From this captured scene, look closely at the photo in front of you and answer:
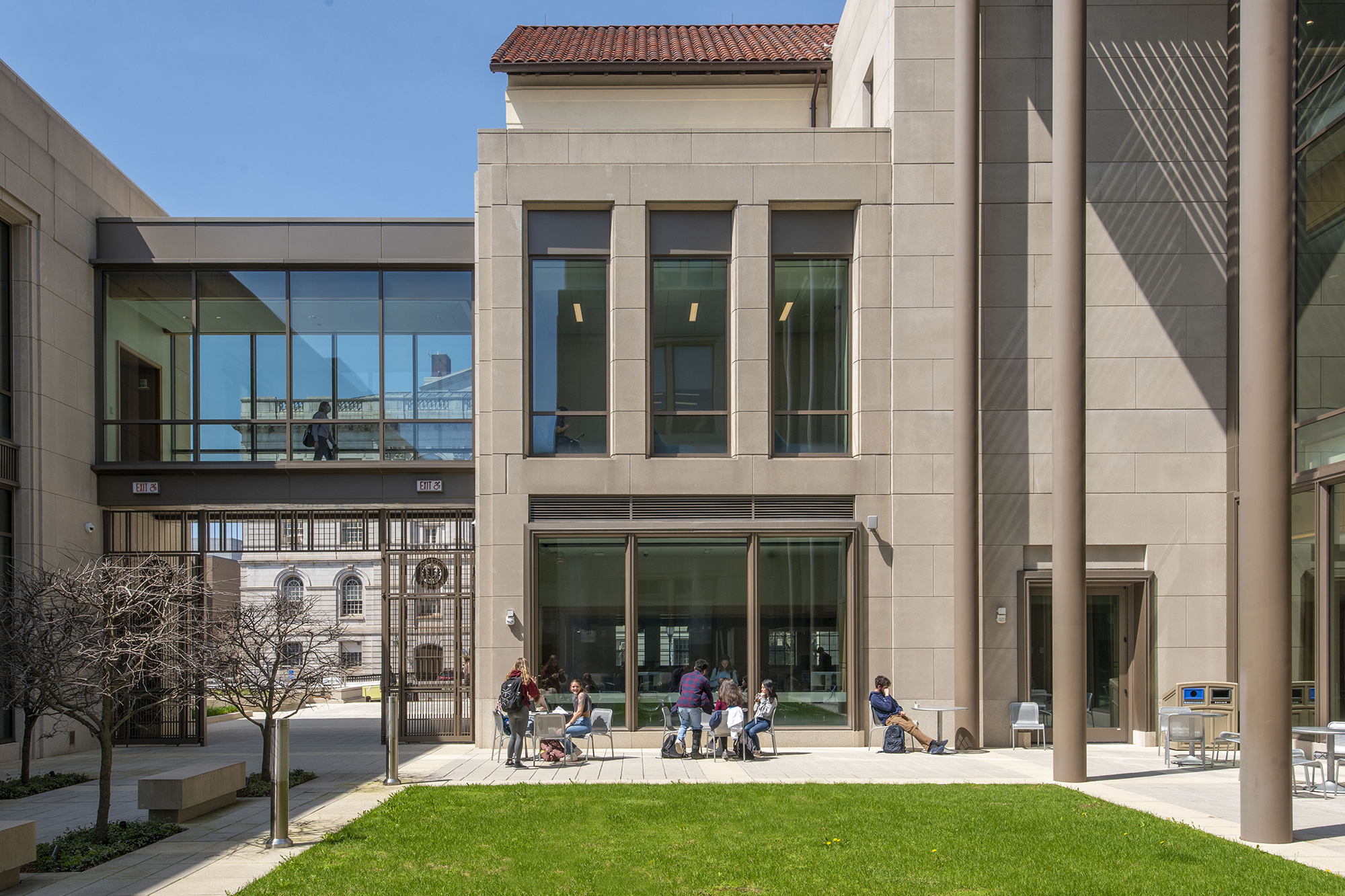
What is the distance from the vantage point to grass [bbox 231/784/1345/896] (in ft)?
27.4

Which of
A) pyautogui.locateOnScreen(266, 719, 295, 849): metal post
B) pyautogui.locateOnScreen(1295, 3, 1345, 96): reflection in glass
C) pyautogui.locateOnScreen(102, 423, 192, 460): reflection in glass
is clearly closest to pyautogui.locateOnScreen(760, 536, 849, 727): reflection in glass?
pyautogui.locateOnScreen(266, 719, 295, 849): metal post

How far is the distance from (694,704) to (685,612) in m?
1.84

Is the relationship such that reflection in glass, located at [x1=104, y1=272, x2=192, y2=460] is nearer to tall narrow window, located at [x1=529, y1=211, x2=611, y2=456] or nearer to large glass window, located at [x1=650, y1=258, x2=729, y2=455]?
tall narrow window, located at [x1=529, y1=211, x2=611, y2=456]

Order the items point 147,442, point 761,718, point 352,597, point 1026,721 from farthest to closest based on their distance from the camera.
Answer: point 352,597, point 147,442, point 1026,721, point 761,718

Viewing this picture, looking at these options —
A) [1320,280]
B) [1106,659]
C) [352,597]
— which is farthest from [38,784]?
[352,597]

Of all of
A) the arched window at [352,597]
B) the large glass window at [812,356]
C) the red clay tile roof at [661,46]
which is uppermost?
the red clay tile roof at [661,46]

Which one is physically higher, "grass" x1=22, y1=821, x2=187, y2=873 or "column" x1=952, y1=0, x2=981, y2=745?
"column" x1=952, y1=0, x2=981, y2=745

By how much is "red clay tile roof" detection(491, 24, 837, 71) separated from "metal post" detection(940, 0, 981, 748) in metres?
7.33

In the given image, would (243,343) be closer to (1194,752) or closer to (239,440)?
(239,440)

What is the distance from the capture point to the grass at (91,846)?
929 cm

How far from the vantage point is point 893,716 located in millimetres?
16469

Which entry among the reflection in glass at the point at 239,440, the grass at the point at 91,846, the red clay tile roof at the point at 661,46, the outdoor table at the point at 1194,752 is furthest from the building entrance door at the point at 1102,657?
the reflection in glass at the point at 239,440

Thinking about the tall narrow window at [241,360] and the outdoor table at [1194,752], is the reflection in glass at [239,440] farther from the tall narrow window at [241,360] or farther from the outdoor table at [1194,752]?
the outdoor table at [1194,752]

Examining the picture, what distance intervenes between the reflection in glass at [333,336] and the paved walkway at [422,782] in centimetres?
Answer: 641
